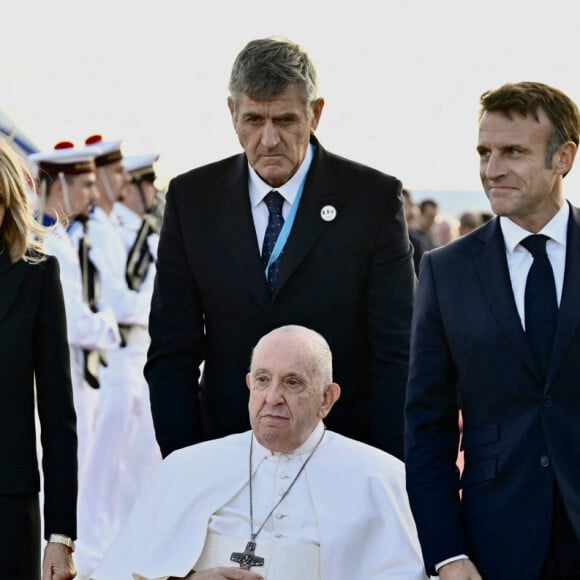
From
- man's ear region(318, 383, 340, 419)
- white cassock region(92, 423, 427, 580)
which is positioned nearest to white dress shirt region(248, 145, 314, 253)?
man's ear region(318, 383, 340, 419)

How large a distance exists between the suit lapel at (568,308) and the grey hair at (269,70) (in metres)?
1.04

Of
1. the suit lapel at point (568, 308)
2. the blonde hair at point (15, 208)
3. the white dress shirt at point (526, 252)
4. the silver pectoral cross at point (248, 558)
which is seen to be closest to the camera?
the suit lapel at point (568, 308)

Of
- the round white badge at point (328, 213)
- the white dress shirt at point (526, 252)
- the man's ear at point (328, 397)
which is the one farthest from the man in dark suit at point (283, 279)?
the white dress shirt at point (526, 252)

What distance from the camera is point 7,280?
16.1 ft

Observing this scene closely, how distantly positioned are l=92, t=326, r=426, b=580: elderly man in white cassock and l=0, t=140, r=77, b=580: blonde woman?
29 cm

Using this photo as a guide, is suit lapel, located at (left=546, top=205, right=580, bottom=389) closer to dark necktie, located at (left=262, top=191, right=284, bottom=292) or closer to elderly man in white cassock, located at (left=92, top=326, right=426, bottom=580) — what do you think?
elderly man in white cassock, located at (left=92, top=326, right=426, bottom=580)

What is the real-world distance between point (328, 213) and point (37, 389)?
1.11 m

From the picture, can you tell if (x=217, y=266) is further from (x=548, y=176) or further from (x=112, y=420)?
(x=112, y=420)

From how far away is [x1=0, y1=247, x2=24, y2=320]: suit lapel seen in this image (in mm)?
4879

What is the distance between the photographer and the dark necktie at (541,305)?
448 centimetres

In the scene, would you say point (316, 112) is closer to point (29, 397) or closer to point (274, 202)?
point (274, 202)

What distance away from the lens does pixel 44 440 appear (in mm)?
5008

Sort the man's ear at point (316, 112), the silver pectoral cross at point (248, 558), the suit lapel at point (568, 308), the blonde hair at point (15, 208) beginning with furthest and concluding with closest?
the man's ear at point (316, 112)
the silver pectoral cross at point (248, 558)
the blonde hair at point (15, 208)
the suit lapel at point (568, 308)

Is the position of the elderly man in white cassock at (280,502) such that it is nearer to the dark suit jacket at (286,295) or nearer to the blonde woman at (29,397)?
the dark suit jacket at (286,295)
